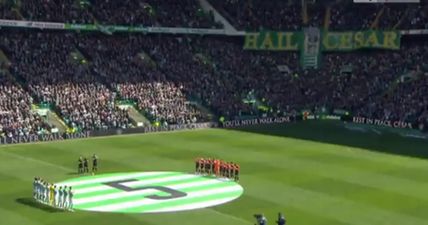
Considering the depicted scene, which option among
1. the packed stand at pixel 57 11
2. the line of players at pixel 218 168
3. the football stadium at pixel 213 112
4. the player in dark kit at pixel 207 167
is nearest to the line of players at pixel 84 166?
the football stadium at pixel 213 112

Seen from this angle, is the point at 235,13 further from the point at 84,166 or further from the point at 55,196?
the point at 55,196

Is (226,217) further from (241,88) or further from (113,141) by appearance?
(241,88)

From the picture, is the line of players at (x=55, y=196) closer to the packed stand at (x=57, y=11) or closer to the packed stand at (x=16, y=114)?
the packed stand at (x=16, y=114)

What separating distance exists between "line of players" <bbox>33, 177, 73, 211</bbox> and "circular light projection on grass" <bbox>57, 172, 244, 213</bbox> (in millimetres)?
643

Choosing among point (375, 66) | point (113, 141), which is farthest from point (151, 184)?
point (375, 66)

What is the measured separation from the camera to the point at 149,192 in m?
33.3

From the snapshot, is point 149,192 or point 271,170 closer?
point 149,192

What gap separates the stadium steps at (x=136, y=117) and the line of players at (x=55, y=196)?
1082 inches

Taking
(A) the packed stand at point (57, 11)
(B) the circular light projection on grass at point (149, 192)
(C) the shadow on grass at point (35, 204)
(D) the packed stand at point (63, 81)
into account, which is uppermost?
(A) the packed stand at point (57, 11)

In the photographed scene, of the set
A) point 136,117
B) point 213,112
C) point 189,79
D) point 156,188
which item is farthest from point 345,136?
point 156,188

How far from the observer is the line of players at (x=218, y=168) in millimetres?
36875

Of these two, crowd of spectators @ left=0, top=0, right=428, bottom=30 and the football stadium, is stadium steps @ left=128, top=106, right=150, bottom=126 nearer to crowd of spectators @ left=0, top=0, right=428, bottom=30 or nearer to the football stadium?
the football stadium

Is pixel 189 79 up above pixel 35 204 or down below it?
above

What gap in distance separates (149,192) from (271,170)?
9265mm
